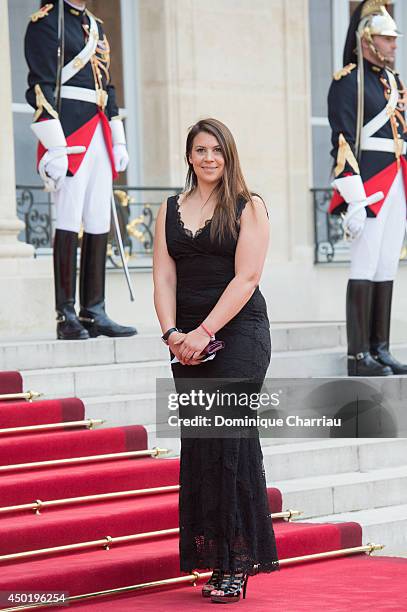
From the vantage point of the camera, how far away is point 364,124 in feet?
26.6

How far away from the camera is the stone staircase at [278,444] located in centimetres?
668

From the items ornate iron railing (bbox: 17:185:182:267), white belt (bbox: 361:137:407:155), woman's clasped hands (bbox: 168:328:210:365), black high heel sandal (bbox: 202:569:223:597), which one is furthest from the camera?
ornate iron railing (bbox: 17:185:182:267)

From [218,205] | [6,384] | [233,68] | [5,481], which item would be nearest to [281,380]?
[6,384]

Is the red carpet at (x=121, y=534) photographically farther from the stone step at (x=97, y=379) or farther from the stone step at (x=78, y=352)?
the stone step at (x=78, y=352)

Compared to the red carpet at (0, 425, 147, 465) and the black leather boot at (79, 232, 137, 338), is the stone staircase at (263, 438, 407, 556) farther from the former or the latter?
the black leather boot at (79, 232, 137, 338)

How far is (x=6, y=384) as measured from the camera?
23.2ft

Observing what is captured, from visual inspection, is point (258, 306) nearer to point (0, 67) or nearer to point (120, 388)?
point (120, 388)

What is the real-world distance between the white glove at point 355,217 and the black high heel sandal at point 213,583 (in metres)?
3.25

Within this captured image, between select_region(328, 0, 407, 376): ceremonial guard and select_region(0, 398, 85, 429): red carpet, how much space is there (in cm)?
199

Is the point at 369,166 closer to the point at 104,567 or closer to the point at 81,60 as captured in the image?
the point at 81,60

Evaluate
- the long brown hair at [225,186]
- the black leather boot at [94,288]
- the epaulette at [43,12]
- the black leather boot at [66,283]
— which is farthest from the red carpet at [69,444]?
the epaulette at [43,12]

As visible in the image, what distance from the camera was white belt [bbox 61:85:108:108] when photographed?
7934 mm

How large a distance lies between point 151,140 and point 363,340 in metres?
3.36

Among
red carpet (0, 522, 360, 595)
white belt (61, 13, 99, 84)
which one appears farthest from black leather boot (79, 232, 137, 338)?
A: red carpet (0, 522, 360, 595)
